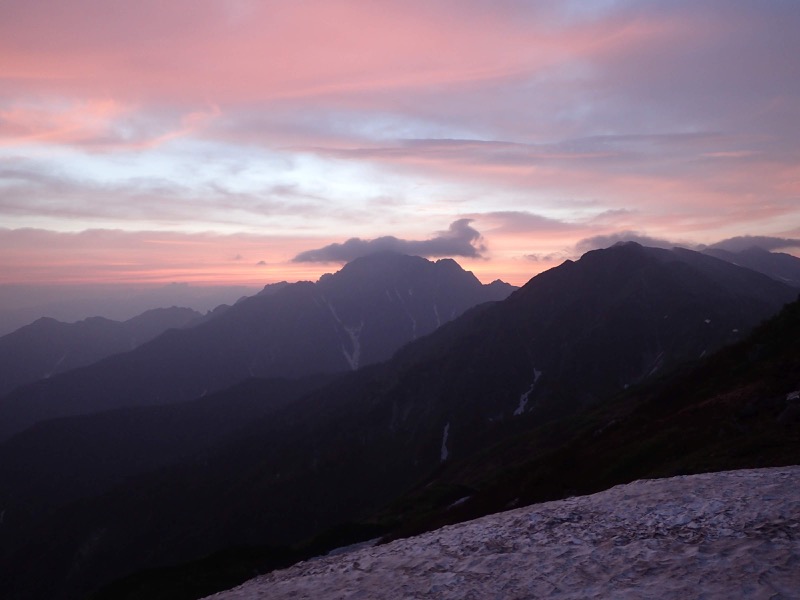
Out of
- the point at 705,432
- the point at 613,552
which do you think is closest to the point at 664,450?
the point at 705,432

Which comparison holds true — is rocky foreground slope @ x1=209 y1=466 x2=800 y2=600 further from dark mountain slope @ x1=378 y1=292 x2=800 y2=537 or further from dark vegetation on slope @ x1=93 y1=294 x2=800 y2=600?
dark vegetation on slope @ x1=93 y1=294 x2=800 y2=600

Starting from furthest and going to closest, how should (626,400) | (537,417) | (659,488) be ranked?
(537,417) → (626,400) → (659,488)

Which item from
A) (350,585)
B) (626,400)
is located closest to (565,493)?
(350,585)

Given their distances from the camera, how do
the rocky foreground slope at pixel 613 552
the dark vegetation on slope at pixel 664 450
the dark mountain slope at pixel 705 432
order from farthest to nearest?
the dark vegetation on slope at pixel 664 450
the dark mountain slope at pixel 705 432
the rocky foreground slope at pixel 613 552

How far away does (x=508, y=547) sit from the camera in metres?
19.5

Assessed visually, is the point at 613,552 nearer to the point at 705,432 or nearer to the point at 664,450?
the point at 664,450

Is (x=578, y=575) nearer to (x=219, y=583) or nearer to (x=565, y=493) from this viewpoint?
(x=565, y=493)

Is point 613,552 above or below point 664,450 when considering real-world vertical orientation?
above

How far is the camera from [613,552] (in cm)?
1708

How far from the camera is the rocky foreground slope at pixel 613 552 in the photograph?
48.2 feet

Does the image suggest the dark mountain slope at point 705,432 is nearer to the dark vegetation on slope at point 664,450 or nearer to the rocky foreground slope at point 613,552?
the dark vegetation on slope at point 664,450

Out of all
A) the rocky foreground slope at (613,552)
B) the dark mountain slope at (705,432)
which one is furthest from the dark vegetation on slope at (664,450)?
the rocky foreground slope at (613,552)

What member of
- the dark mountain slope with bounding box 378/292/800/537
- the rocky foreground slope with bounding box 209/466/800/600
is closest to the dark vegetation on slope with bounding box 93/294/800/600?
the dark mountain slope with bounding box 378/292/800/537

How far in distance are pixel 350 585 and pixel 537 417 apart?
7401 inches
